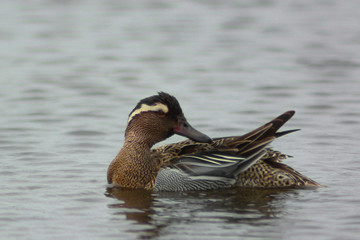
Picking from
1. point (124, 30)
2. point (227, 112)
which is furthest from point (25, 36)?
point (227, 112)

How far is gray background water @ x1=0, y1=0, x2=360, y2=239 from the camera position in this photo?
9312mm

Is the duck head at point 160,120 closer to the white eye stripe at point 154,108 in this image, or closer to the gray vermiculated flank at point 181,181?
the white eye stripe at point 154,108

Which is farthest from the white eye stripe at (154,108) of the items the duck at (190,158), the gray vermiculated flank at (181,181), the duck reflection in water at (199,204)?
the duck reflection in water at (199,204)

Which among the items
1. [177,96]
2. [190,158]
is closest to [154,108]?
[190,158]

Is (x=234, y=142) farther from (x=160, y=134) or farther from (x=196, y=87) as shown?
(x=196, y=87)

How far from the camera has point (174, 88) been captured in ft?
52.5

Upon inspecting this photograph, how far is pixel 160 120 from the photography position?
10641mm

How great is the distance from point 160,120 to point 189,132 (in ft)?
1.35

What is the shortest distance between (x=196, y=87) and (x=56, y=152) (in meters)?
4.57

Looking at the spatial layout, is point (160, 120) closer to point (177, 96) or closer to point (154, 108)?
point (154, 108)

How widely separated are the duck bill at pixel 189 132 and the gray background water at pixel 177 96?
A: 0.69 meters

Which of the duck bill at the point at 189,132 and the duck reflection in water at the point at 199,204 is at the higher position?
the duck bill at the point at 189,132

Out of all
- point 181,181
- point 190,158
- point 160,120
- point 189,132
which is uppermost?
point 160,120

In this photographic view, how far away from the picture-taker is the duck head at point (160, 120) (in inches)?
416
